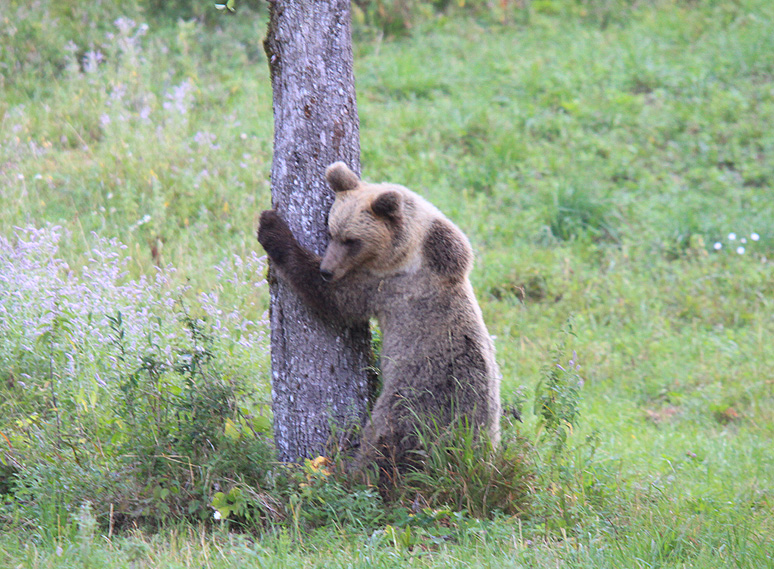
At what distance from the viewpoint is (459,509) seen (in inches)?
160

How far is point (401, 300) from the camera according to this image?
4426 millimetres

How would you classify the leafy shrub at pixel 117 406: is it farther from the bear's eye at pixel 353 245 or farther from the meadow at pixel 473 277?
the bear's eye at pixel 353 245

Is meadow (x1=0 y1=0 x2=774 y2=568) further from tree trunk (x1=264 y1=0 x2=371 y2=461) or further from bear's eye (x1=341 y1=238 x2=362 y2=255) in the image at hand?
bear's eye (x1=341 y1=238 x2=362 y2=255)

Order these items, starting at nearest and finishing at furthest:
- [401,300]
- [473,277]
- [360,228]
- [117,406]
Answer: [360,228]
[401,300]
[117,406]
[473,277]

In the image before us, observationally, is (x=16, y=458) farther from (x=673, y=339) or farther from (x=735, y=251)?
(x=735, y=251)

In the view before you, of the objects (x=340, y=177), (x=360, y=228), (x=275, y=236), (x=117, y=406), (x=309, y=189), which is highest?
(x=340, y=177)

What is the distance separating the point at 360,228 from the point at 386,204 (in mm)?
201

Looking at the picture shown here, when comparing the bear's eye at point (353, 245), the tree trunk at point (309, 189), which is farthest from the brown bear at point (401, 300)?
the tree trunk at point (309, 189)

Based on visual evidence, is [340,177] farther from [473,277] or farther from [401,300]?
[473,277]

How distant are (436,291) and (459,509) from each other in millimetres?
1222

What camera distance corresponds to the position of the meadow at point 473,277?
13.0 ft

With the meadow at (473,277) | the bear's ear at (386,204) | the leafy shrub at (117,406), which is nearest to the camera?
the meadow at (473,277)

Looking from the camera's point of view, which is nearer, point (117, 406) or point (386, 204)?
point (386, 204)

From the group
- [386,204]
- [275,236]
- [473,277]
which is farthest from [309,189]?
[473,277]
